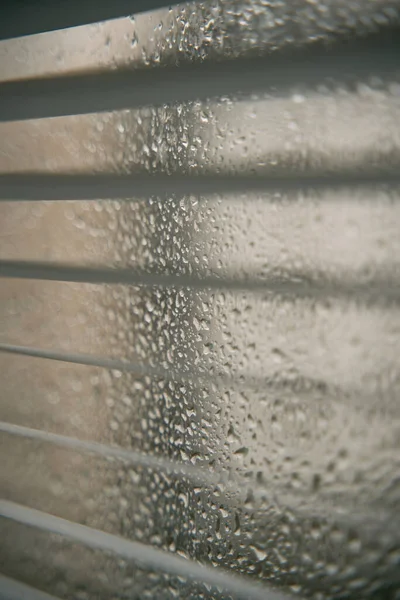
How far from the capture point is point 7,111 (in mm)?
1484

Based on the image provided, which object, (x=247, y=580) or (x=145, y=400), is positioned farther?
(x=145, y=400)

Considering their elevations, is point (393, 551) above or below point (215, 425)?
below

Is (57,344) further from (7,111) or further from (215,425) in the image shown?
(7,111)

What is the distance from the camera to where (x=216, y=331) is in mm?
1151

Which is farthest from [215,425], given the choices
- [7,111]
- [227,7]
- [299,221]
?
[7,111]

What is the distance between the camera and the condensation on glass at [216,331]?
3.23ft

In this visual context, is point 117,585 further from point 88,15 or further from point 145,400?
point 88,15

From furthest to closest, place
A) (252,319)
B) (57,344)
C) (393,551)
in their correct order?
(57,344) < (252,319) < (393,551)

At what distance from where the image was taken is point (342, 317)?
3.30 ft

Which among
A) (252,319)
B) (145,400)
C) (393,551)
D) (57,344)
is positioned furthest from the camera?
(57,344)

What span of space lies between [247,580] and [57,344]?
729 millimetres

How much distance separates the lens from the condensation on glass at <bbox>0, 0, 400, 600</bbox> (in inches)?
38.8

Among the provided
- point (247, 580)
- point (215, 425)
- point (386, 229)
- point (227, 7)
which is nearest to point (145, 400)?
point (215, 425)

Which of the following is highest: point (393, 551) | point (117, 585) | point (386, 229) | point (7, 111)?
point (7, 111)
